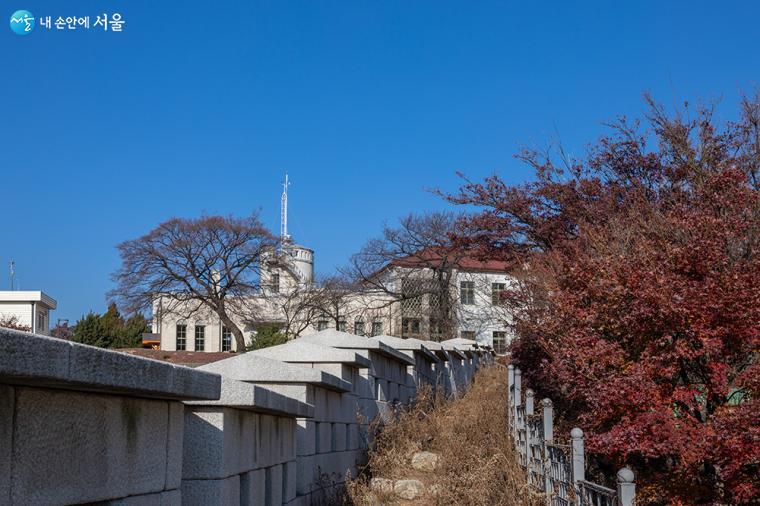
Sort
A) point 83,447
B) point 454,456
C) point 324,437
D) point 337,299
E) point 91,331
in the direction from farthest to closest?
point 337,299 → point 91,331 → point 454,456 → point 324,437 → point 83,447

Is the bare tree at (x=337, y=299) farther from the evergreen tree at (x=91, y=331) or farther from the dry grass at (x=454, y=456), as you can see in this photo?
the dry grass at (x=454, y=456)

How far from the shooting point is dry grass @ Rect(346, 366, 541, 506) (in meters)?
8.24

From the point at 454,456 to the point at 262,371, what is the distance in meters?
3.73

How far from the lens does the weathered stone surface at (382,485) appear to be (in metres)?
8.83

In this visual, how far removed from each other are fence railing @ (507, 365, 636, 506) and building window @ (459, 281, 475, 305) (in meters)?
35.4

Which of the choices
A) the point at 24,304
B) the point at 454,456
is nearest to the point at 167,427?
the point at 454,456

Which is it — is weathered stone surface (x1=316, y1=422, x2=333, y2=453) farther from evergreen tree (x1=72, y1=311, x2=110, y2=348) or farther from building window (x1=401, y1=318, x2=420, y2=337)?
building window (x1=401, y1=318, x2=420, y2=337)

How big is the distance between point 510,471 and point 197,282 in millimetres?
42150

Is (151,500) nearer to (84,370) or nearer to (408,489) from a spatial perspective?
(84,370)

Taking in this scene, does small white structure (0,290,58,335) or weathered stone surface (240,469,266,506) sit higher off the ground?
small white structure (0,290,58,335)

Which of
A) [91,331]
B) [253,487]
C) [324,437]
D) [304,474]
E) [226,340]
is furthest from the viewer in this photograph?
[226,340]

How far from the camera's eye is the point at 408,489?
888 centimetres

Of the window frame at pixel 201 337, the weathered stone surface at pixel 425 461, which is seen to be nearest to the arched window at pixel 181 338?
the window frame at pixel 201 337

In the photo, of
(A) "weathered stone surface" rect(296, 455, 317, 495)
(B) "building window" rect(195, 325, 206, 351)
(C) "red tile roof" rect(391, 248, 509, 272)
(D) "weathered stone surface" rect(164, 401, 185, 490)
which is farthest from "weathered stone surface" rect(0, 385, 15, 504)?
(B) "building window" rect(195, 325, 206, 351)
